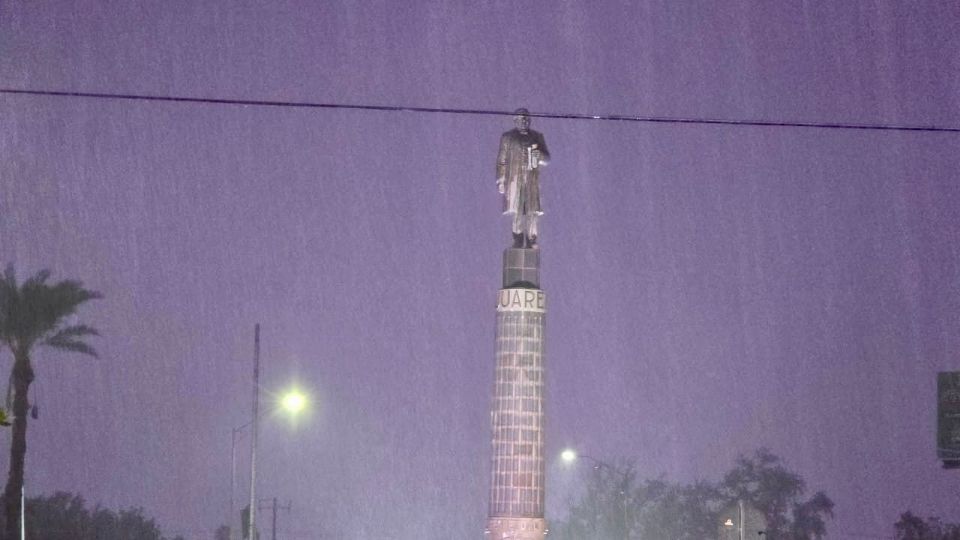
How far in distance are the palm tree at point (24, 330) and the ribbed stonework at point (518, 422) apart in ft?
45.3

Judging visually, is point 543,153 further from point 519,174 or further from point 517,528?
point 517,528

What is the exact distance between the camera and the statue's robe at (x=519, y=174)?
151 feet

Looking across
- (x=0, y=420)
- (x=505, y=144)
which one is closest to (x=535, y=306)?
(x=505, y=144)

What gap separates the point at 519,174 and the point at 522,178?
0.46ft

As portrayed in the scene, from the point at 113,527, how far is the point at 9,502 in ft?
56.5

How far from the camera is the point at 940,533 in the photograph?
96.1 m

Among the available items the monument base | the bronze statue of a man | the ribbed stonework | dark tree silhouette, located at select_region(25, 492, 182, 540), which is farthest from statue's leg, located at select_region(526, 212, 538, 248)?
dark tree silhouette, located at select_region(25, 492, 182, 540)

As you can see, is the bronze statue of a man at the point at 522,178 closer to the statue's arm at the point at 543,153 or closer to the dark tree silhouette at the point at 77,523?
the statue's arm at the point at 543,153

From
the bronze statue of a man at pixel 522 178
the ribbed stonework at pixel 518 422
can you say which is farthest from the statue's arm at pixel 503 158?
the ribbed stonework at pixel 518 422

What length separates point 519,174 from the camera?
151 feet

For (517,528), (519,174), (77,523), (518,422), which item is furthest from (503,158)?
(77,523)

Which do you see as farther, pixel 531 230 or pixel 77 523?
pixel 77 523

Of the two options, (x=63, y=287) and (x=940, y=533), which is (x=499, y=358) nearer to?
(x=63, y=287)

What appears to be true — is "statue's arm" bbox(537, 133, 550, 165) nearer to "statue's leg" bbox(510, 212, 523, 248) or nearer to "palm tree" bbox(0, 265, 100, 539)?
"statue's leg" bbox(510, 212, 523, 248)
